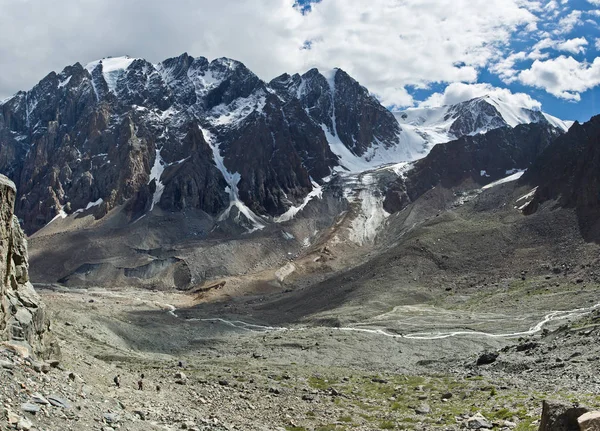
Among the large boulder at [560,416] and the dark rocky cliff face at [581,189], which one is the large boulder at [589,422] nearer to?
the large boulder at [560,416]

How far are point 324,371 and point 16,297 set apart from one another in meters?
39.6

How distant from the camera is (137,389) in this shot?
116ft

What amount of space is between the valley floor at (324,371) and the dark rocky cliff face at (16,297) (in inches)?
84.6

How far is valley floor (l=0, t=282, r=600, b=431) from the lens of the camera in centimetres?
2945

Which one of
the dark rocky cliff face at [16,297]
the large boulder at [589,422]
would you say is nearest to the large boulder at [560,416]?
the large boulder at [589,422]

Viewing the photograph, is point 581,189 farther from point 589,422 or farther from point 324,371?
point 589,422

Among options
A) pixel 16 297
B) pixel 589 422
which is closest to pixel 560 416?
pixel 589 422

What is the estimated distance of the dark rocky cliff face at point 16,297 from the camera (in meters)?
29.6

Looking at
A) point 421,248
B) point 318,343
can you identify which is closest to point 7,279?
point 318,343

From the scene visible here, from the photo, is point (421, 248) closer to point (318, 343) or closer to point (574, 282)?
point (574, 282)

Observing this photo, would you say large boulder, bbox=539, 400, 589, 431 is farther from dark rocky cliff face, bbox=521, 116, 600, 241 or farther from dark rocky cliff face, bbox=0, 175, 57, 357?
dark rocky cliff face, bbox=521, 116, 600, 241

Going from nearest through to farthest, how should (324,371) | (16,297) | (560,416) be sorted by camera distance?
(560,416) < (16,297) < (324,371)

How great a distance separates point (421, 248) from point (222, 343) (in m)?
83.1

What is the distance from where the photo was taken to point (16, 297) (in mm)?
31906
